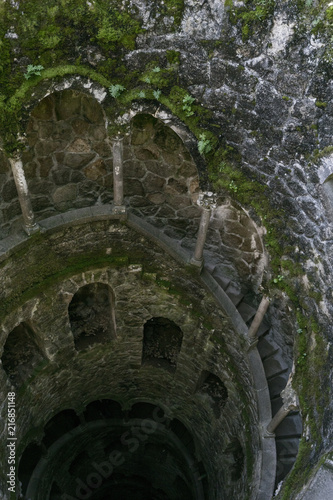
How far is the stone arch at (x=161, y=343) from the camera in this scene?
1073cm

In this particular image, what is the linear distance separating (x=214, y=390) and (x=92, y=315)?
10.2 ft

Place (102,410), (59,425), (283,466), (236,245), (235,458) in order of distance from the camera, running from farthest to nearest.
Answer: (102,410), (59,425), (235,458), (236,245), (283,466)

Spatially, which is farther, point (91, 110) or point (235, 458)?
point (235, 458)

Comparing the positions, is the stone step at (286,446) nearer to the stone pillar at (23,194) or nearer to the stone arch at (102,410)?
the stone arch at (102,410)

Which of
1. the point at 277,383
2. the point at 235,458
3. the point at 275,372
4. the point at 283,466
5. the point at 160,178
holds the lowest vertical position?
the point at 283,466

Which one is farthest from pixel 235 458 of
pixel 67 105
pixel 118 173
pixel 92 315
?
pixel 67 105

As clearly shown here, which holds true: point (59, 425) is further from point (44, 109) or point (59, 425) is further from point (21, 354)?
point (44, 109)

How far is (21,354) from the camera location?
9.44m

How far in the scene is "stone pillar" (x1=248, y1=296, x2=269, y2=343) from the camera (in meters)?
8.06

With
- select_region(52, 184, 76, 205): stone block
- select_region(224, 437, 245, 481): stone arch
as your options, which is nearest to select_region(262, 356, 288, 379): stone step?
select_region(224, 437, 245, 481): stone arch

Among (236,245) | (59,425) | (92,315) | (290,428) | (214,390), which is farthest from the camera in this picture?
(59,425)

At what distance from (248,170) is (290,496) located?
174 inches

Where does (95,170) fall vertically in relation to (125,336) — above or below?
above

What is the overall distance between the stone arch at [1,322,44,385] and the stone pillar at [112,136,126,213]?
9.72 ft
